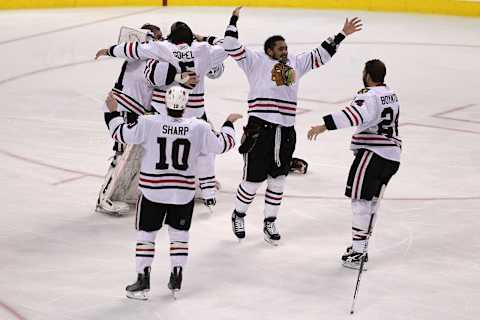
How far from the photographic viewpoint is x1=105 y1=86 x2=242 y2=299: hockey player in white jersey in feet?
21.0

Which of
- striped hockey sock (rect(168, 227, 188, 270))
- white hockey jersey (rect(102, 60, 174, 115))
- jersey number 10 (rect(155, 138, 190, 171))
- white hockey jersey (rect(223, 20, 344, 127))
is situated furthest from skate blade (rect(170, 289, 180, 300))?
white hockey jersey (rect(102, 60, 174, 115))

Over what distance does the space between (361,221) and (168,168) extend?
1.52 metres

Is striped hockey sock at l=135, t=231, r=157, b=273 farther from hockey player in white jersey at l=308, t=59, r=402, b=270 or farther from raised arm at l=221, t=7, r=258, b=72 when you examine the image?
raised arm at l=221, t=7, r=258, b=72

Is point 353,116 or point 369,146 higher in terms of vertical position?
point 353,116

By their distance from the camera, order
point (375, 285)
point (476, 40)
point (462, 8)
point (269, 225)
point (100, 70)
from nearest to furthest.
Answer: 1. point (375, 285)
2. point (269, 225)
3. point (100, 70)
4. point (476, 40)
5. point (462, 8)

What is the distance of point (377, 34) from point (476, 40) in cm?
146

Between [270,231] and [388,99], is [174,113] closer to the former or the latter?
[388,99]

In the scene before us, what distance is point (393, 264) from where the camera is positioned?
7.36 metres

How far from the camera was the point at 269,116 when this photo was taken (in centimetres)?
761

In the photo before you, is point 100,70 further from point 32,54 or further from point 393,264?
point 393,264

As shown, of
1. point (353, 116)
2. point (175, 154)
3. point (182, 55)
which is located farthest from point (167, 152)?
point (182, 55)

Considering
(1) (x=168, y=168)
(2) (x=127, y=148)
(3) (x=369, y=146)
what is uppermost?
(3) (x=369, y=146)

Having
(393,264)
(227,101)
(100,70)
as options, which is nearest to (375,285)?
(393,264)

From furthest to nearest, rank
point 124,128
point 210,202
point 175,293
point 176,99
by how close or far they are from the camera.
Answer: point 210,202, point 175,293, point 124,128, point 176,99
